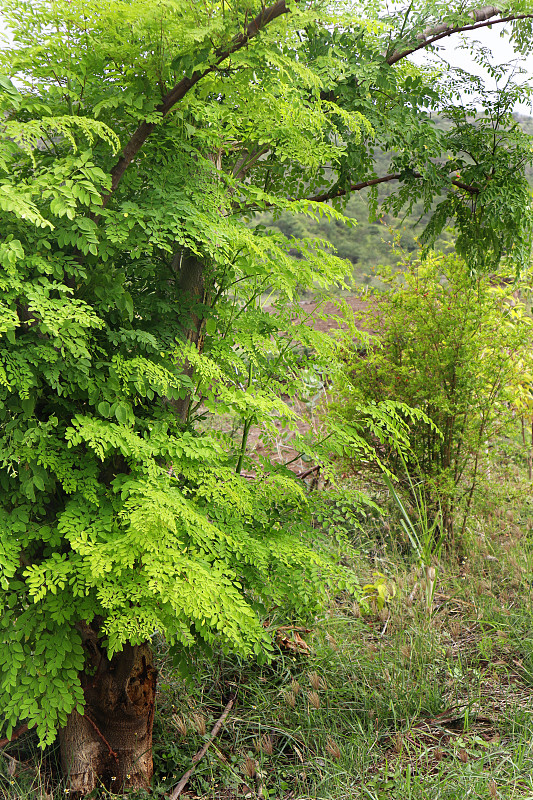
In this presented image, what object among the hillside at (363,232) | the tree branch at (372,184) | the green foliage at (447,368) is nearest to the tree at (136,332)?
the tree branch at (372,184)

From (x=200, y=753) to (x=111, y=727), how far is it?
44 centimetres

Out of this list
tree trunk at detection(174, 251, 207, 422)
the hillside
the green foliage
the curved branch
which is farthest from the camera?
the hillside

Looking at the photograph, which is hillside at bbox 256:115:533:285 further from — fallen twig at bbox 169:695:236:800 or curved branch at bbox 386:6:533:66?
fallen twig at bbox 169:695:236:800

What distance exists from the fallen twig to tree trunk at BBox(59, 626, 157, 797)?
21 centimetres

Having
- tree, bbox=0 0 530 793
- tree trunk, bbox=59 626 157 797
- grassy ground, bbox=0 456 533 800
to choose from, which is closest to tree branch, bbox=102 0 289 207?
tree, bbox=0 0 530 793

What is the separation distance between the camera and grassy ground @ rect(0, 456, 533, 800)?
2734 millimetres

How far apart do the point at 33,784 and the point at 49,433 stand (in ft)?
5.09

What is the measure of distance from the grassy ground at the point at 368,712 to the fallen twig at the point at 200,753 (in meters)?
0.04

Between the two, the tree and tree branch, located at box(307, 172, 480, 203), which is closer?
the tree

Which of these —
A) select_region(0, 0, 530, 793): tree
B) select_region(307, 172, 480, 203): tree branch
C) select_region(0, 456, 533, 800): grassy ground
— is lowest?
select_region(0, 456, 533, 800): grassy ground

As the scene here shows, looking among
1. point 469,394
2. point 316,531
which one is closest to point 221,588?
point 316,531

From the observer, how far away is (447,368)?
4.74 meters

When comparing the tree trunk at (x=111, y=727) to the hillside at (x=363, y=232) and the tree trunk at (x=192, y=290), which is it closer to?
the tree trunk at (x=192, y=290)

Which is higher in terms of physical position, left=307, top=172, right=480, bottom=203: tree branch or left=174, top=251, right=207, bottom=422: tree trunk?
left=307, top=172, right=480, bottom=203: tree branch
